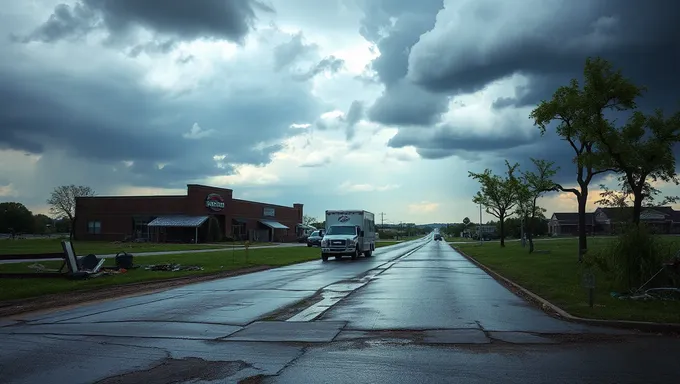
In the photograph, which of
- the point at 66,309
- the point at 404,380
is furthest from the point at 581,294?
the point at 66,309

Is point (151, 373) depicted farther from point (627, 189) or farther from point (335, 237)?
point (335, 237)

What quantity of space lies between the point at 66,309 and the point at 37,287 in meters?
4.25

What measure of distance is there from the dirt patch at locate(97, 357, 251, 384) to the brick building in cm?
5987

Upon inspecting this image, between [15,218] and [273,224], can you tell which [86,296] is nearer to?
[273,224]

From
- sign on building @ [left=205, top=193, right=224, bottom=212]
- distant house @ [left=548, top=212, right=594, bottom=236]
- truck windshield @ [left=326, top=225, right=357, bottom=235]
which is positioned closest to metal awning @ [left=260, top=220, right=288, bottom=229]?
sign on building @ [left=205, top=193, right=224, bottom=212]

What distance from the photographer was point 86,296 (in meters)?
15.4

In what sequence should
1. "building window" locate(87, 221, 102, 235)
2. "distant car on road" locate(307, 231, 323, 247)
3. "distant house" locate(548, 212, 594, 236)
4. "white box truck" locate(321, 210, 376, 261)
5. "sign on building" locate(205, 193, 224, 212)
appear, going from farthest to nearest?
1. "distant house" locate(548, 212, 594, 236)
2. "building window" locate(87, 221, 102, 235)
3. "sign on building" locate(205, 193, 224, 212)
4. "distant car on road" locate(307, 231, 323, 247)
5. "white box truck" locate(321, 210, 376, 261)

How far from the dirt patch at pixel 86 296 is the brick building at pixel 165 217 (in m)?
47.0

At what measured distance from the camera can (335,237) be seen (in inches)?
1378

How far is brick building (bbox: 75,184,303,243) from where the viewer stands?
224 ft

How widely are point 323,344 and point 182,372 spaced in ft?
7.88

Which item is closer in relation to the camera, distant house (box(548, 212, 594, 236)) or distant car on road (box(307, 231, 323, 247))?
distant car on road (box(307, 231, 323, 247))

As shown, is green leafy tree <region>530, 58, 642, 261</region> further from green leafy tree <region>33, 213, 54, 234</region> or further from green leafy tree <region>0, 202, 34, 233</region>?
green leafy tree <region>33, 213, 54, 234</region>

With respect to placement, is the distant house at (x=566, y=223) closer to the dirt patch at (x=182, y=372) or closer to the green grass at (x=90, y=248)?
the green grass at (x=90, y=248)
